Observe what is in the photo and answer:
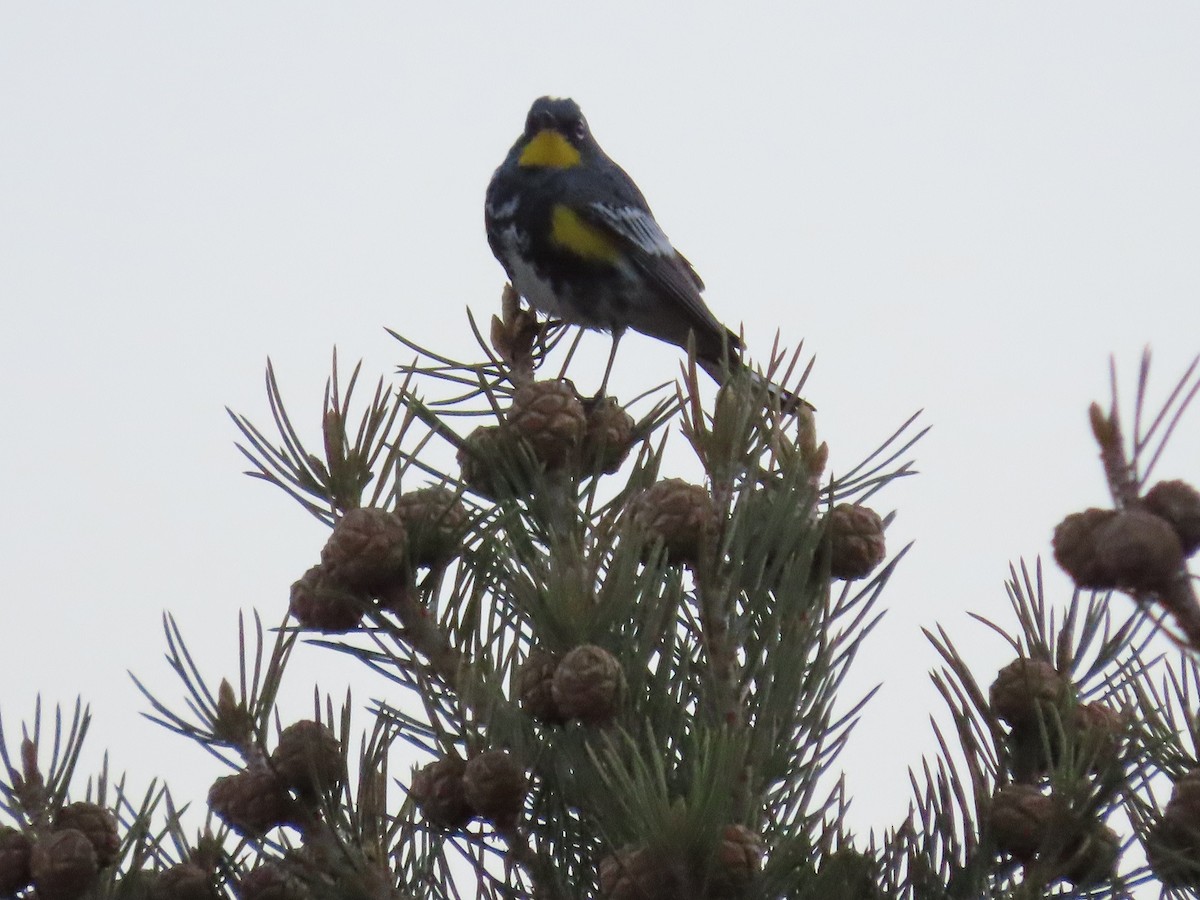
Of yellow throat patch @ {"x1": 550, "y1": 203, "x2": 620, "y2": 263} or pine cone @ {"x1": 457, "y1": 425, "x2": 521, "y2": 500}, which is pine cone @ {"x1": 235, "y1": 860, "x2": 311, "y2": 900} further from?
yellow throat patch @ {"x1": 550, "y1": 203, "x2": 620, "y2": 263}

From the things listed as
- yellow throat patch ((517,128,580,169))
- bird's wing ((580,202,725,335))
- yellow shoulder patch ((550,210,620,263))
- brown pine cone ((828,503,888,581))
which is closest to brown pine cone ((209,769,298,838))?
brown pine cone ((828,503,888,581))

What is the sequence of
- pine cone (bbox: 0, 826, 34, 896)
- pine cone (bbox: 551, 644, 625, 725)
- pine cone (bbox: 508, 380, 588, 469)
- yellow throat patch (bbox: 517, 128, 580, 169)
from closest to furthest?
pine cone (bbox: 551, 644, 625, 725), pine cone (bbox: 0, 826, 34, 896), pine cone (bbox: 508, 380, 588, 469), yellow throat patch (bbox: 517, 128, 580, 169)

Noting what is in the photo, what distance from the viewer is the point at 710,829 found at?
1085mm

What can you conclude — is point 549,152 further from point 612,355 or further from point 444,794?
point 444,794

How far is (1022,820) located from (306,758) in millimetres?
670

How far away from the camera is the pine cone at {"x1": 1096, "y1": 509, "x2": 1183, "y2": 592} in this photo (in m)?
0.57

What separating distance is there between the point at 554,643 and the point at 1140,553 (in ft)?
2.66

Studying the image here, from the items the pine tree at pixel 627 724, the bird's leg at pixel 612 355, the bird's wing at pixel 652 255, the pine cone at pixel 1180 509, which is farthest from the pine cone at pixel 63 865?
the bird's wing at pixel 652 255

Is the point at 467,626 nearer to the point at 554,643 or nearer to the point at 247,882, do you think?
the point at 554,643

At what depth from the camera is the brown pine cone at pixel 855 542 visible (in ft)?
4.85

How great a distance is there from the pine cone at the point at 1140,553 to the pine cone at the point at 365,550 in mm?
945

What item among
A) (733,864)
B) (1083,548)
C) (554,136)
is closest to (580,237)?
(554,136)

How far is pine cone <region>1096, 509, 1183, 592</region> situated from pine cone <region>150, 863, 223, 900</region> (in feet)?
3.35

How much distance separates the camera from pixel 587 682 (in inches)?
47.8
